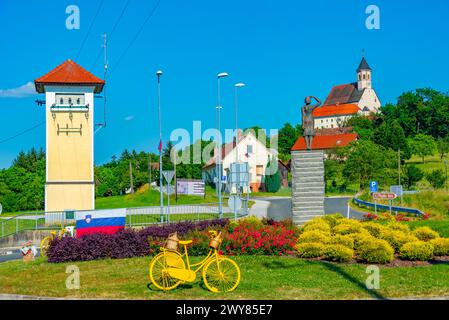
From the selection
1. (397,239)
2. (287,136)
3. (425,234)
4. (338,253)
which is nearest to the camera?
(338,253)

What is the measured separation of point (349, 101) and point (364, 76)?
11.0 m

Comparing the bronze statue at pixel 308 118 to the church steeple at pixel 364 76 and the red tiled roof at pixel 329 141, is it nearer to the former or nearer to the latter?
the red tiled roof at pixel 329 141

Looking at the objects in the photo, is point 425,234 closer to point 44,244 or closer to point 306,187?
point 306,187

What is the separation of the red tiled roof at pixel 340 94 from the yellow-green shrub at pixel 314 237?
575ft

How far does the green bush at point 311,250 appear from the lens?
16.2 m

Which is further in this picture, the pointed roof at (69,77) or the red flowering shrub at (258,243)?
the pointed roof at (69,77)

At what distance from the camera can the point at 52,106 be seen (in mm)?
39594

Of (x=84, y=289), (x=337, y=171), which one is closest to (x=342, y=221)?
(x=84, y=289)

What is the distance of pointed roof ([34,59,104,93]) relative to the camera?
132 feet

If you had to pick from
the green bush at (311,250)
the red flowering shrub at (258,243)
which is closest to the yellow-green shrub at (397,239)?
the green bush at (311,250)

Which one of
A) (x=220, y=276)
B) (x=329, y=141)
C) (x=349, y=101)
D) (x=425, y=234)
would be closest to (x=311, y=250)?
(x=425, y=234)

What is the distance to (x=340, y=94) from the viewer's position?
192m

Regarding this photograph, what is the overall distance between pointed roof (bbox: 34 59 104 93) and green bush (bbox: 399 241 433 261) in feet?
96.9

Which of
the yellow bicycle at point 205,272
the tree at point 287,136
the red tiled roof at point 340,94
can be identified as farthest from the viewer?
the red tiled roof at point 340,94
